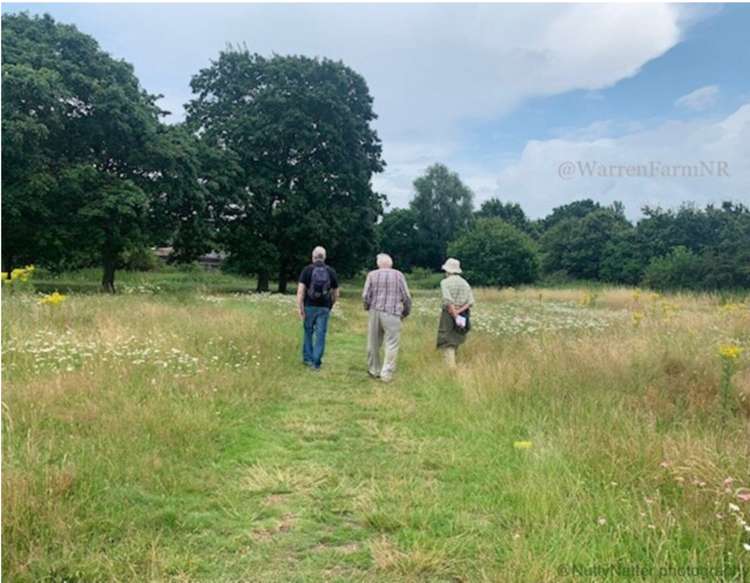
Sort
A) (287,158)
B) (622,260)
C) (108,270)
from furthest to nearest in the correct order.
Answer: (622,260) < (287,158) < (108,270)

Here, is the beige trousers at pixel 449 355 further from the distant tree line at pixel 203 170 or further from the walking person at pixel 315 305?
the distant tree line at pixel 203 170

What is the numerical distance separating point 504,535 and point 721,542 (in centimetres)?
122

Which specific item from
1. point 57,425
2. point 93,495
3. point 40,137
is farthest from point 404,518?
point 40,137

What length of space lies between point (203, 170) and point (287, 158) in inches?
216

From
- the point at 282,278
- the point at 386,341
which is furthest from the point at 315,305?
the point at 282,278

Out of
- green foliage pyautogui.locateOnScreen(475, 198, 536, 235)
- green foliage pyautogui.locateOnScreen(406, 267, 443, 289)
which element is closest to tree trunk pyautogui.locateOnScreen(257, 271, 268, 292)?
green foliage pyautogui.locateOnScreen(406, 267, 443, 289)

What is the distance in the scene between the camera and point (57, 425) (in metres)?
5.24

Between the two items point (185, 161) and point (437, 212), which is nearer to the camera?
point (185, 161)

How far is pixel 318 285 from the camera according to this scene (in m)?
9.98

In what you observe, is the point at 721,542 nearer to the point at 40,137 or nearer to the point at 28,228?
the point at 40,137

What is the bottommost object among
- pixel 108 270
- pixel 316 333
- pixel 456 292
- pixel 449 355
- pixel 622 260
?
pixel 449 355

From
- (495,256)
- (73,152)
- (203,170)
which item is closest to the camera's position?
(73,152)

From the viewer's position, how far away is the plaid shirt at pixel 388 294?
9508 mm

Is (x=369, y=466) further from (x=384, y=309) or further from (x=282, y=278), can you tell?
(x=282, y=278)
